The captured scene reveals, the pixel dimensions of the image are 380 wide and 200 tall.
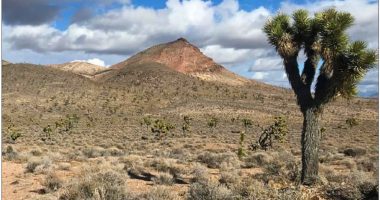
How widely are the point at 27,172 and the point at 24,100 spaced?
213ft

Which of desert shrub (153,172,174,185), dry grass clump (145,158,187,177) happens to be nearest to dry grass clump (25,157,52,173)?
dry grass clump (145,158,187,177)

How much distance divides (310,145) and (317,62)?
2197mm

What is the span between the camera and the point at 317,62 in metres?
13.6

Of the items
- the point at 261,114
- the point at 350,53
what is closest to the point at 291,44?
the point at 350,53

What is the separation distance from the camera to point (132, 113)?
76.2m

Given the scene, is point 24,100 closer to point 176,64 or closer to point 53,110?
point 53,110

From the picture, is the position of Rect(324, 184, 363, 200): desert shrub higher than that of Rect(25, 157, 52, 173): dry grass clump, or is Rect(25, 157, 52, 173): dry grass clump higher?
Rect(324, 184, 363, 200): desert shrub

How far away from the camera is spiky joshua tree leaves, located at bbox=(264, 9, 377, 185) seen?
42.1ft

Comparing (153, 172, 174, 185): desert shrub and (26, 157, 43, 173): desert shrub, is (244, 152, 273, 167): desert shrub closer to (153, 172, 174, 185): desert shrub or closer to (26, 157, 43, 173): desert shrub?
(153, 172, 174, 185): desert shrub

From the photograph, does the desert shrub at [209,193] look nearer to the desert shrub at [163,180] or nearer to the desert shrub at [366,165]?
the desert shrub at [163,180]

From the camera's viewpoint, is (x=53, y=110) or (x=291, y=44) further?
(x=53, y=110)

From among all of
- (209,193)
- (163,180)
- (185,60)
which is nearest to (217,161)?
(163,180)

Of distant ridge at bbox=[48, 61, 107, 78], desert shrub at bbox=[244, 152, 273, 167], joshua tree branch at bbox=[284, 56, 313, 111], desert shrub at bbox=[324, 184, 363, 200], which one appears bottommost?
desert shrub at bbox=[244, 152, 273, 167]

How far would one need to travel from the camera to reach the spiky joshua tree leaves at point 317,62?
1284 centimetres
